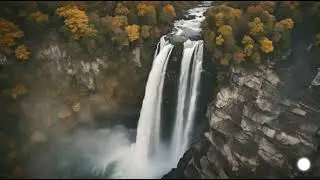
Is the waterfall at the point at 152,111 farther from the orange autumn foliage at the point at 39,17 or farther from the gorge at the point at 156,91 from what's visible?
the orange autumn foliage at the point at 39,17

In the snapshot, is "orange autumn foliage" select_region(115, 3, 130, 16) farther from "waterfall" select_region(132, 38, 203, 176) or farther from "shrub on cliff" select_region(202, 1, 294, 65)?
"shrub on cliff" select_region(202, 1, 294, 65)

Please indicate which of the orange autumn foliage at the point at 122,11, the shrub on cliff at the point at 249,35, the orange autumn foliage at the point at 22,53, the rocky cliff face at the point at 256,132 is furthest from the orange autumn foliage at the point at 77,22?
the rocky cliff face at the point at 256,132

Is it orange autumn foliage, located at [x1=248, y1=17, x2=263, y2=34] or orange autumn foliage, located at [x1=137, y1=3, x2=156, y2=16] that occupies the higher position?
orange autumn foliage, located at [x1=137, y1=3, x2=156, y2=16]

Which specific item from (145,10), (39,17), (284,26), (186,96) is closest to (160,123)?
(186,96)

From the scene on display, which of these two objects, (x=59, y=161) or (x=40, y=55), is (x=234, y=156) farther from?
(x=40, y=55)

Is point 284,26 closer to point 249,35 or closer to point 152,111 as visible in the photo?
point 249,35

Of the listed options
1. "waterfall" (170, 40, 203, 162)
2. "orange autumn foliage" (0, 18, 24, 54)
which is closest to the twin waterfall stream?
"waterfall" (170, 40, 203, 162)

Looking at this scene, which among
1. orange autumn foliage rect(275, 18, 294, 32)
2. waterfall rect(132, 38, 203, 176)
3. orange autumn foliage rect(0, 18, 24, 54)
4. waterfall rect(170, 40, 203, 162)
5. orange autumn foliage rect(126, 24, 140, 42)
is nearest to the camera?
orange autumn foliage rect(275, 18, 294, 32)
